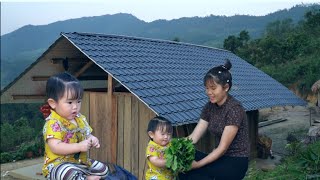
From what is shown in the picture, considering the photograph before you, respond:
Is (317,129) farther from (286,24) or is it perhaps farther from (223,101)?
(286,24)

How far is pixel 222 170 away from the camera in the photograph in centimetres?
329

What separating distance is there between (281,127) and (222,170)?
17159 mm

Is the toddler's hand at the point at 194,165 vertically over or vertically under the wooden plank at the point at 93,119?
over

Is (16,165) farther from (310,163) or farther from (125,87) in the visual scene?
(310,163)

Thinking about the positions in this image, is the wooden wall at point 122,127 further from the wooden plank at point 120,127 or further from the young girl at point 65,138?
the young girl at point 65,138

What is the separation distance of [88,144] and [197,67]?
334 inches

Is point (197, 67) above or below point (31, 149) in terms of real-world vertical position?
above

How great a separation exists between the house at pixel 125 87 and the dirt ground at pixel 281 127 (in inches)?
188

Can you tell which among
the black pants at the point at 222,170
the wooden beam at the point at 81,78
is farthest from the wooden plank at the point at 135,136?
the black pants at the point at 222,170

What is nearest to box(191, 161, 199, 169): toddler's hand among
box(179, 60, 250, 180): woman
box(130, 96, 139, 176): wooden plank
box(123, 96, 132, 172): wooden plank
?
box(179, 60, 250, 180): woman

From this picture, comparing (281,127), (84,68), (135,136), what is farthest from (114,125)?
(281,127)

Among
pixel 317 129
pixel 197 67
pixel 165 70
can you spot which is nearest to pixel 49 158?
pixel 165 70

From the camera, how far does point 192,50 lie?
13047 millimetres

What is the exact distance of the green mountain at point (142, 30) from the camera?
9806 cm
